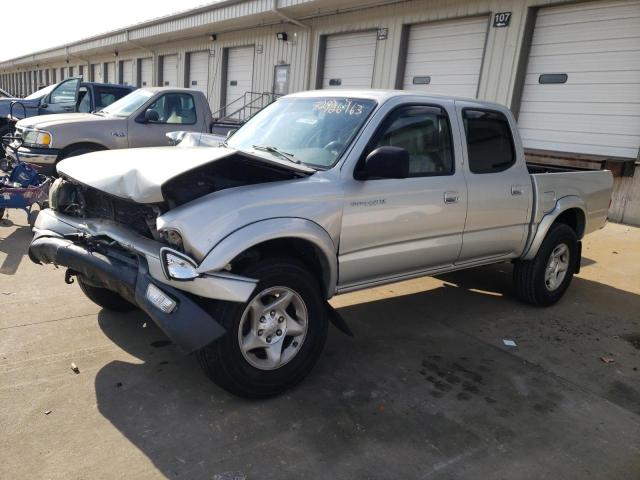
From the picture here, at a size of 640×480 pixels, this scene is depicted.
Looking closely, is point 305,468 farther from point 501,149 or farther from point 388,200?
point 501,149

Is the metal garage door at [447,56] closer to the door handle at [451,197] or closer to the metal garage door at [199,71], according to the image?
the door handle at [451,197]

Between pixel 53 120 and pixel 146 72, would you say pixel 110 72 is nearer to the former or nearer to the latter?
pixel 146 72

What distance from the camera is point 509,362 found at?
400cm

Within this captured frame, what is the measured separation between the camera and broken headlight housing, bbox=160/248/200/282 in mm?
2736

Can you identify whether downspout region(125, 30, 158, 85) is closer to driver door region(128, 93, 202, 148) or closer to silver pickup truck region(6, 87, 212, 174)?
silver pickup truck region(6, 87, 212, 174)

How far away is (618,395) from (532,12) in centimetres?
860

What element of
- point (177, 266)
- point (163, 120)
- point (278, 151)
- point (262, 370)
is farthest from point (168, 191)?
point (163, 120)

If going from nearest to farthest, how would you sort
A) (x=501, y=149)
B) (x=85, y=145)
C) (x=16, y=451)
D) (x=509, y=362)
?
(x=16, y=451) → (x=509, y=362) → (x=501, y=149) → (x=85, y=145)

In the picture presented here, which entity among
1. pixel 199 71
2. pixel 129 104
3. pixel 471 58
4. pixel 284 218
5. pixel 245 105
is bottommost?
pixel 284 218

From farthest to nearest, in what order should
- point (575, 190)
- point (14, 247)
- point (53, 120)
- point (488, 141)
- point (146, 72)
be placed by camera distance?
point (146, 72), point (53, 120), point (14, 247), point (575, 190), point (488, 141)

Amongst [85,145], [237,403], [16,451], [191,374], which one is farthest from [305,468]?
[85,145]

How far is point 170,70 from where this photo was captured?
75.9 ft

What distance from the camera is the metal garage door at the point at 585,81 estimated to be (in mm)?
8914

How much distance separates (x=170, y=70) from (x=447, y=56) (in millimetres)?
15466
